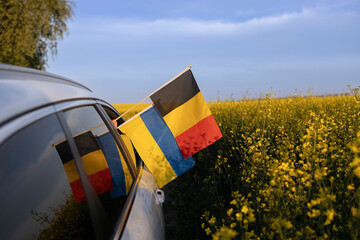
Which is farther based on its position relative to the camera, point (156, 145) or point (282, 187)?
point (156, 145)

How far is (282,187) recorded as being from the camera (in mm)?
2602

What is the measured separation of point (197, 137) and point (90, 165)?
180 cm

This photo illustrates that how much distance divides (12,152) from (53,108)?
294 millimetres

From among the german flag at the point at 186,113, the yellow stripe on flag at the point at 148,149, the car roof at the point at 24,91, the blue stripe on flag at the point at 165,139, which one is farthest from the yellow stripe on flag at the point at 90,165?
the german flag at the point at 186,113

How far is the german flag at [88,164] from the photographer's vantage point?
1.45 m

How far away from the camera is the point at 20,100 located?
111cm

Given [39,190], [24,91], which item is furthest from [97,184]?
[24,91]

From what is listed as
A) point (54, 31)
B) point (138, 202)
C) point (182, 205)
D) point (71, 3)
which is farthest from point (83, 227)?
point (71, 3)

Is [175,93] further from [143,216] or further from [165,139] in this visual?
[143,216]

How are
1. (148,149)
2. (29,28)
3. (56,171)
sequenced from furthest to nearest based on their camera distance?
(29,28), (148,149), (56,171)

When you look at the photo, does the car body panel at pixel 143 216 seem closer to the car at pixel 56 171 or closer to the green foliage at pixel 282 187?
the car at pixel 56 171

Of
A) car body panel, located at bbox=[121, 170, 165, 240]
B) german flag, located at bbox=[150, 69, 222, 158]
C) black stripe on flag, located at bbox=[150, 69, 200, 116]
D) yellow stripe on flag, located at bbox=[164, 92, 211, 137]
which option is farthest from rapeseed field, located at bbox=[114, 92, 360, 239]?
black stripe on flag, located at bbox=[150, 69, 200, 116]

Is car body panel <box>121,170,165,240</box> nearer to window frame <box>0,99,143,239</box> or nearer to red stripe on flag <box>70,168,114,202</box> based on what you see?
window frame <box>0,99,143,239</box>

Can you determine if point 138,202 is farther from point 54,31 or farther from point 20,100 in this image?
point 54,31
